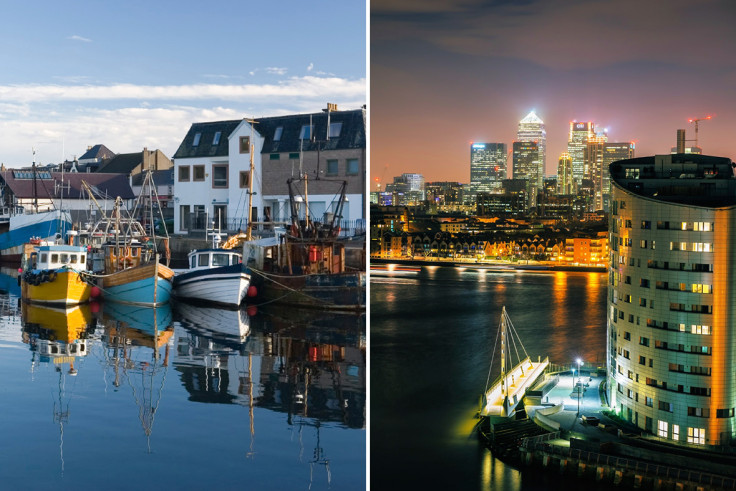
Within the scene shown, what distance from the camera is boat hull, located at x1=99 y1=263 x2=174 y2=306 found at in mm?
11211

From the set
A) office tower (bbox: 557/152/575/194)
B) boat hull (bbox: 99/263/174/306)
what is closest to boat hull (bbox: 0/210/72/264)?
boat hull (bbox: 99/263/174/306)

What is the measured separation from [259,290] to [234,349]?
2818 mm

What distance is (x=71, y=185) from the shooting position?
64.1ft

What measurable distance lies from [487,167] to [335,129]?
2892mm

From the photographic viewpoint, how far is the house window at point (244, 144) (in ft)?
44.4

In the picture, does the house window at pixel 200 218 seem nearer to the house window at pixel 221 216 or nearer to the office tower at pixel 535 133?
the house window at pixel 221 216

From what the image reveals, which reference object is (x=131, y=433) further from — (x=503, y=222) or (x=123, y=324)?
(x=503, y=222)

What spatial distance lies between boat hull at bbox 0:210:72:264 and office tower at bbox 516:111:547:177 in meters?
8.10

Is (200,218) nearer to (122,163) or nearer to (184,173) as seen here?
(184,173)

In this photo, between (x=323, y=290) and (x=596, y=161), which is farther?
(x=323, y=290)

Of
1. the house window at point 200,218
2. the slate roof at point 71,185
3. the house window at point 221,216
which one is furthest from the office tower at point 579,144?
the slate roof at point 71,185

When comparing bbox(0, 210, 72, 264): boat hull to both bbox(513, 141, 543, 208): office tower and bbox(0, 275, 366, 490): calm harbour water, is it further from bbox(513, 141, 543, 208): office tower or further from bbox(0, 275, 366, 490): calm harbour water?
bbox(513, 141, 543, 208): office tower

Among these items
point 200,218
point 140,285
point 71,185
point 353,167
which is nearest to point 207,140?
point 200,218

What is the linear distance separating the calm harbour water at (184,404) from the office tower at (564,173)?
2.67m
